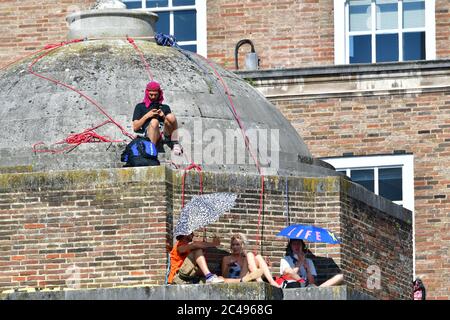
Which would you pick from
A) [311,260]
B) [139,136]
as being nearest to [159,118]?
[139,136]

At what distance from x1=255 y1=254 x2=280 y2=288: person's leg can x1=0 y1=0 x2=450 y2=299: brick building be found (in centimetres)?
1100

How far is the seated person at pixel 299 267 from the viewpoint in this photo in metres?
45.6

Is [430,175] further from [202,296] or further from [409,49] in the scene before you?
[202,296]

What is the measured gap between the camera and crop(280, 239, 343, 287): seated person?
45594 mm

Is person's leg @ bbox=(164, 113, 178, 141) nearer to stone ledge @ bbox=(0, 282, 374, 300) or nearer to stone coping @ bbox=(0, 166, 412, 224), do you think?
stone coping @ bbox=(0, 166, 412, 224)

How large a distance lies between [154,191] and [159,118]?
191 centimetres

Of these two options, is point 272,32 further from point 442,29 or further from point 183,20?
point 442,29

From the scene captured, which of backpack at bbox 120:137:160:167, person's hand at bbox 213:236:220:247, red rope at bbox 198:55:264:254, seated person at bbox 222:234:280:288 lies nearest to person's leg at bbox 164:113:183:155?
backpack at bbox 120:137:160:167

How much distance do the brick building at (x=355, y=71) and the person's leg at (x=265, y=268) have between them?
1100 centimetres

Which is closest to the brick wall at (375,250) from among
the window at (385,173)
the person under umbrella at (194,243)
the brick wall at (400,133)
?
the person under umbrella at (194,243)

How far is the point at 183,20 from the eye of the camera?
195ft

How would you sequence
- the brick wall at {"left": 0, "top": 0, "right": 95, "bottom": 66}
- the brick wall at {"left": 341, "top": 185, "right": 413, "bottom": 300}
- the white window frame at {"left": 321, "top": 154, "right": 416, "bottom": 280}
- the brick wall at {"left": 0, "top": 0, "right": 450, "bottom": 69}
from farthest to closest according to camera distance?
the brick wall at {"left": 0, "top": 0, "right": 95, "bottom": 66}
the brick wall at {"left": 0, "top": 0, "right": 450, "bottom": 69}
the white window frame at {"left": 321, "top": 154, "right": 416, "bottom": 280}
the brick wall at {"left": 341, "top": 185, "right": 413, "bottom": 300}

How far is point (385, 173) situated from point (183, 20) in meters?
5.71
